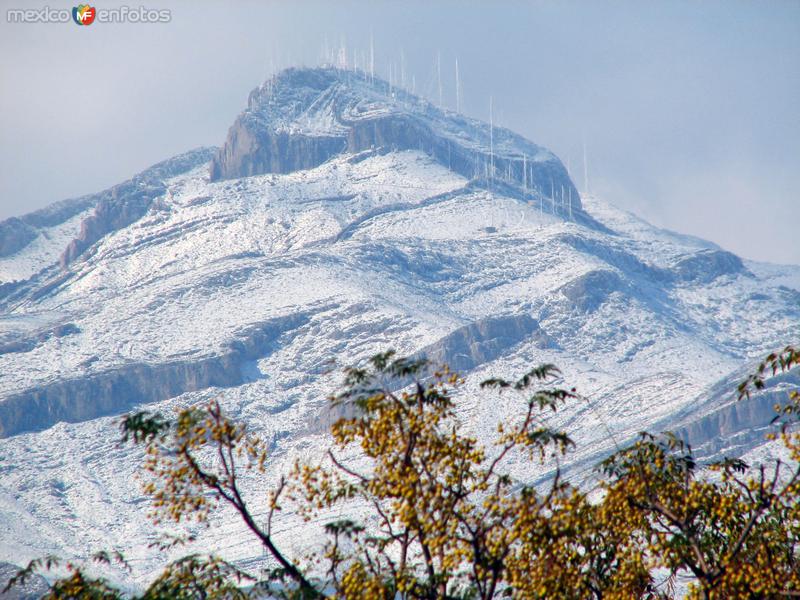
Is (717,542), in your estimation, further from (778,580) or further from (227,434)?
(227,434)

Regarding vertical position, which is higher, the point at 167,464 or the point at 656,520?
the point at 167,464

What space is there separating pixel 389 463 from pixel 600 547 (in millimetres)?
7450

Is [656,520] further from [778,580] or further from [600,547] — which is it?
[778,580]

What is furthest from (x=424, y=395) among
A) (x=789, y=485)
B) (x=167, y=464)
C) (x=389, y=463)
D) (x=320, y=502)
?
(x=789, y=485)

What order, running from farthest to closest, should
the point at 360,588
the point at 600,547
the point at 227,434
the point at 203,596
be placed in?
the point at 600,547 < the point at 203,596 < the point at 227,434 < the point at 360,588

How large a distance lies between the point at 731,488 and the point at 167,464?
47.0 ft

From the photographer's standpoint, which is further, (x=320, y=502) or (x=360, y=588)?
(x=320, y=502)

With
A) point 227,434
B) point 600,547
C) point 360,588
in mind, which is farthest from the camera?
point 600,547

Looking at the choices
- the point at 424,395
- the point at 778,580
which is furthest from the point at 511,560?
the point at 778,580

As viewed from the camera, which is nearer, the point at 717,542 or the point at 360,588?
the point at 360,588

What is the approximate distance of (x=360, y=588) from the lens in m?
21.7

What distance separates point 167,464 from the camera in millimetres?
23359

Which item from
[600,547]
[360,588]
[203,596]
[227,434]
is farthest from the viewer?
[600,547]

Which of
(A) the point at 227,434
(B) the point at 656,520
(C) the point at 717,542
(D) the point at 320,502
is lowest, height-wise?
(C) the point at 717,542
